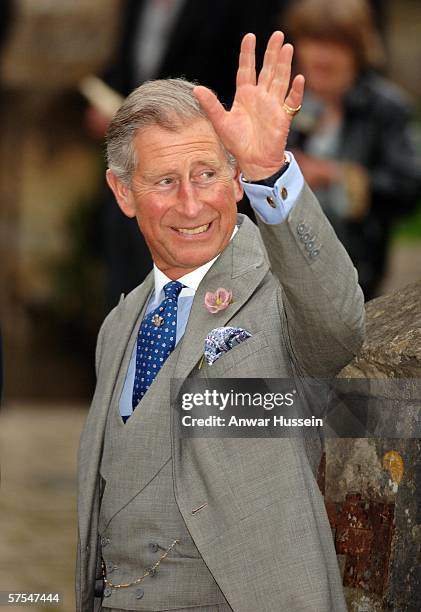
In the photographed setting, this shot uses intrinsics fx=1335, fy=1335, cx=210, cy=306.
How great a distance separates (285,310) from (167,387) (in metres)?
0.32

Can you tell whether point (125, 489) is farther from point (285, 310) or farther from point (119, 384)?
point (285, 310)

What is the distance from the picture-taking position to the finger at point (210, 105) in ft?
7.27

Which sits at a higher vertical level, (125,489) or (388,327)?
(388,327)

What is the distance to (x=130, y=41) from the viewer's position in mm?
6383

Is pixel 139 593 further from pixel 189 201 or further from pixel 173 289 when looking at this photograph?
pixel 189 201

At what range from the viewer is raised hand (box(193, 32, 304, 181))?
219 cm

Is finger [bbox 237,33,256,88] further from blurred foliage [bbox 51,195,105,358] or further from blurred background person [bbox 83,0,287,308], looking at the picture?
blurred foliage [bbox 51,195,105,358]

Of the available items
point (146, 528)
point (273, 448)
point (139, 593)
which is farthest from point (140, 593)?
point (273, 448)

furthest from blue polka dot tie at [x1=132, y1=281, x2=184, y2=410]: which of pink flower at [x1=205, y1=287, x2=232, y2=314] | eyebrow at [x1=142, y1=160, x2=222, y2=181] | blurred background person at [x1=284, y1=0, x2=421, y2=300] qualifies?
blurred background person at [x1=284, y1=0, x2=421, y2=300]

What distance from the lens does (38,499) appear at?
21.7ft

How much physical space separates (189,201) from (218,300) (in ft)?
0.64

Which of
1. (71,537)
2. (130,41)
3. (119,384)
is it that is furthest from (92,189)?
(119,384)

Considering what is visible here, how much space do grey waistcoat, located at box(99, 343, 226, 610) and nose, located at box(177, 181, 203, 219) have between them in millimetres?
279

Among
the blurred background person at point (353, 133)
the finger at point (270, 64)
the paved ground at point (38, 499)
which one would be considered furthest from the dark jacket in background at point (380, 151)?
the finger at point (270, 64)
